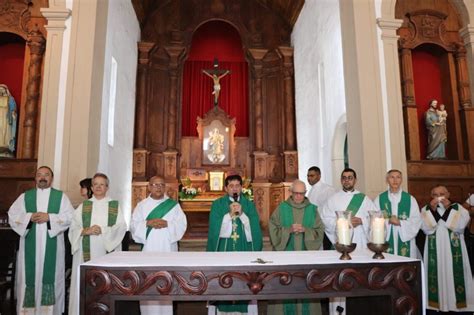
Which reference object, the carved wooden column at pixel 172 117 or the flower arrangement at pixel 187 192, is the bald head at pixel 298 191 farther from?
the carved wooden column at pixel 172 117

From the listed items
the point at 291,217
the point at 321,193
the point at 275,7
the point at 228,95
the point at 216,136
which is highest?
the point at 275,7

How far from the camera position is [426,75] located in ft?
30.7

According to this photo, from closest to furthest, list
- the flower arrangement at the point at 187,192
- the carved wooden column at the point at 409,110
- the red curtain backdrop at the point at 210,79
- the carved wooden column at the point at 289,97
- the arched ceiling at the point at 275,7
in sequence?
1. the carved wooden column at the point at 409,110
2. the flower arrangement at the point at 187,192
3. the arched ceiling at the point at 275,7
4. the carved wooden column at the point at 289,97
5. the red curtain backdrop at the point at 210,79

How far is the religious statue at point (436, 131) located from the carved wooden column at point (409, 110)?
557 millimetres

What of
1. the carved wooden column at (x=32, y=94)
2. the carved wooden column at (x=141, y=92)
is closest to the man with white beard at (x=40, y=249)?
the carved wooden column at (x=32, y=94)

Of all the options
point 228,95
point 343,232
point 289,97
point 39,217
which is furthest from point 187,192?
point 343,232

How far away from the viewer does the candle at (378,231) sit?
108 inches

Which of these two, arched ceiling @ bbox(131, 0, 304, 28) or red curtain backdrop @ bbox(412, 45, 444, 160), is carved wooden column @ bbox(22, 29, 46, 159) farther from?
red curtain backdrop @ bbox(412, 45, 444, 160)

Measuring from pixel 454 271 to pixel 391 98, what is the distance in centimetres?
236

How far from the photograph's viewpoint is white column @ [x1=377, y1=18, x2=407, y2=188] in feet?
17.4

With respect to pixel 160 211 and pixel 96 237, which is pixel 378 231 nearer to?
pixel 160 211

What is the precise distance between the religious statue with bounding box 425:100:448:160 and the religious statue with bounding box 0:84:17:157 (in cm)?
897

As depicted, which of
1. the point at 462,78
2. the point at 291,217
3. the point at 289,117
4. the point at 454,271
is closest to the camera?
the point at 291,217

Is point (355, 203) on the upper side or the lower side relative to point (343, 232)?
upper
